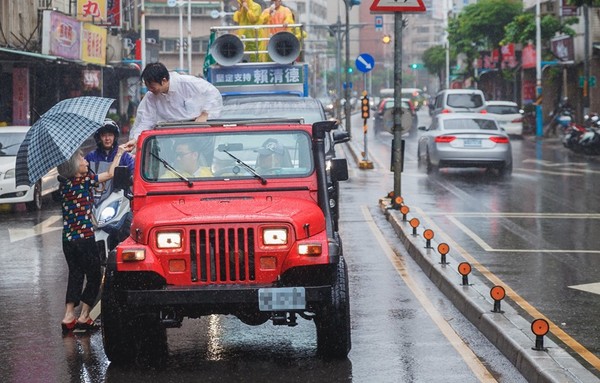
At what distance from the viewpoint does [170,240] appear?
28.7ft

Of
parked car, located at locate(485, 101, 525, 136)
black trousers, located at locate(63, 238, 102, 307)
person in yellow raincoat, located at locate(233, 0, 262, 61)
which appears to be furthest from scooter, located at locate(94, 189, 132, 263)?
parked car, located at locate(485, 101, 525, 136)

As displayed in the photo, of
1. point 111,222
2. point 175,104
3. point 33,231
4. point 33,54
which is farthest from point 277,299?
point 33,54

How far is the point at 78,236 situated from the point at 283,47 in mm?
11796

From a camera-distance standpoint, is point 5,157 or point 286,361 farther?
point 5,157

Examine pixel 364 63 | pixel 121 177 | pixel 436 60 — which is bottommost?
pixel 121 177

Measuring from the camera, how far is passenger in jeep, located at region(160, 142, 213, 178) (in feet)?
Result: 32.0

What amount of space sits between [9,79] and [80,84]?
7800 mm

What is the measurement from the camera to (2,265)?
1498 centimetres

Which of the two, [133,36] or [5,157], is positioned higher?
[133,36]

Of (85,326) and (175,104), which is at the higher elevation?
(175,104)

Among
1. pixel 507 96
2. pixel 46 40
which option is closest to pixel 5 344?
pixel 46 40

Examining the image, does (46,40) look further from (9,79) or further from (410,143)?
(410,143)

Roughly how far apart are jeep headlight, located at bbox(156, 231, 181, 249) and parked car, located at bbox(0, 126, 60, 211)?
41.8 feet

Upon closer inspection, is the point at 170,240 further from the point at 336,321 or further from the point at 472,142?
the point at 472,142
